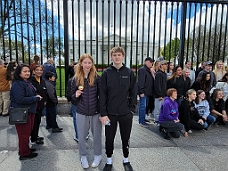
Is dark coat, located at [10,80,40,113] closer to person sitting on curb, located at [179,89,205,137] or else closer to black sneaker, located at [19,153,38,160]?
black sneaker, located at [19,153,38,160]

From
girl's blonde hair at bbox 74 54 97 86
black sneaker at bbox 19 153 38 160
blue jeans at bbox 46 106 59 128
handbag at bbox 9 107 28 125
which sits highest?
girl's blonde hair at bbox 74 54 97 86

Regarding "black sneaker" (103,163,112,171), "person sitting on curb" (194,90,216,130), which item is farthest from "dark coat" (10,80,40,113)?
"person sitting on curb" (194,90,216,130)

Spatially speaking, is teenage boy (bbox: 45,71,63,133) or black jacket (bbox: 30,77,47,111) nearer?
black jacket (bbox: 30,77,47,111)

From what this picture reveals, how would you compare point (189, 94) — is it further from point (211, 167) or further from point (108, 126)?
point (108, 126)

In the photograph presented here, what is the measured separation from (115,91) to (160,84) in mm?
2408

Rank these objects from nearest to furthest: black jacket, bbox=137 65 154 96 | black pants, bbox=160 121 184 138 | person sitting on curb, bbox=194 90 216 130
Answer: black pants, bbox=160 121 184 138
person sitting on curb, bbox=194 90 216 130
black jacket, bbox=137 65 154 96

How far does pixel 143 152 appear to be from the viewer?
11.3ft

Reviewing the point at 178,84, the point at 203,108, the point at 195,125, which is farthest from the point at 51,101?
the point at 203,108

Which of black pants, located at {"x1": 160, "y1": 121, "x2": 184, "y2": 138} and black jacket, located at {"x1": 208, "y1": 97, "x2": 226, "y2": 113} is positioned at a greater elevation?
black jacket, located at {"x1": 208, "y1": 97, "x2": 226, "y2": 113}

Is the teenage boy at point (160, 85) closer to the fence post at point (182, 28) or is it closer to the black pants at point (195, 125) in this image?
the black pants at point (195, 125)

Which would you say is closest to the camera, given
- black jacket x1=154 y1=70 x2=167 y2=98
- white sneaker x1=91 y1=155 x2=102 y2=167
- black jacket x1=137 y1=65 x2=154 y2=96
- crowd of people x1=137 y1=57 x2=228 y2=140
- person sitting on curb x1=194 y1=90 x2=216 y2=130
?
white sneaker x1=91 y1=155 x2=102 y2=167

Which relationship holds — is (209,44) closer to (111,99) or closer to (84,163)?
(111,99)

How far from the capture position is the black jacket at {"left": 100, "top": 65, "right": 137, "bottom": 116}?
8.73 ft

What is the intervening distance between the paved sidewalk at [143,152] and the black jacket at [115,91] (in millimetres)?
961
